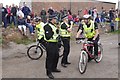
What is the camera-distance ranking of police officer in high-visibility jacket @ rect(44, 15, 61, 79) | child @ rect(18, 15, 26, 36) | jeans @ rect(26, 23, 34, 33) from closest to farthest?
police officer in high-visibility jacket @ rect(44, 15, 61, 79) < child @ rect(18, 15, 26, 36) < jeans @ rect(26, 23, 34, 33)

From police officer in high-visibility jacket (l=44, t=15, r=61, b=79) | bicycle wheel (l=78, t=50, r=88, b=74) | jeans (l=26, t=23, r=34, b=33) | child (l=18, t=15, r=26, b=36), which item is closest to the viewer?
police officer in high-visibility jacket (l=44, t=15, r=61, b=79)

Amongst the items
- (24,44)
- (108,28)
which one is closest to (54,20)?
(24,44)

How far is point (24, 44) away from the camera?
16.9 metres

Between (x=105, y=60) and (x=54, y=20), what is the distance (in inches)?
142

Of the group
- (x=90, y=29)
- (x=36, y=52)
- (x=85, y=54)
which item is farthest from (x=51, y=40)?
(x=36, y=52)

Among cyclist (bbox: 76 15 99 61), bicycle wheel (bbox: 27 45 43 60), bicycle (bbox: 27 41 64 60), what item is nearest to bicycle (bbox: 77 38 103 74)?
cyclist (bbox: 76 15 99 61)

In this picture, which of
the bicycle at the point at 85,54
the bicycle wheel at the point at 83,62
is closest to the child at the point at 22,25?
the bicycle at the point at 85,54

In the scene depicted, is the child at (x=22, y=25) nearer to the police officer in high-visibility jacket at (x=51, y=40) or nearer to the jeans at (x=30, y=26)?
the jeans at (x=30, y=26)

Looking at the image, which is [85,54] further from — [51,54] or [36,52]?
[36,52]

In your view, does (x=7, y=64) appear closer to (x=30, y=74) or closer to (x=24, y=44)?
(x=30, y=74)

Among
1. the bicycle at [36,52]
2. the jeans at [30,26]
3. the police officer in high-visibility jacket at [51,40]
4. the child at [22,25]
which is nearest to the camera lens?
the police officer in high-visibility jacket at [51,40]

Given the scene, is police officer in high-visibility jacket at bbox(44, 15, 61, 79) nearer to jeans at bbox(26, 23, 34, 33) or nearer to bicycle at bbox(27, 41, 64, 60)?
bicycle at bbox(27, 41, 64, 60)

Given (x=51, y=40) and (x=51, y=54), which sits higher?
(x=51, y=40)

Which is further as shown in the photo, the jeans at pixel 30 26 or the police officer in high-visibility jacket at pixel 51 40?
the jeans at pixel 30 26
